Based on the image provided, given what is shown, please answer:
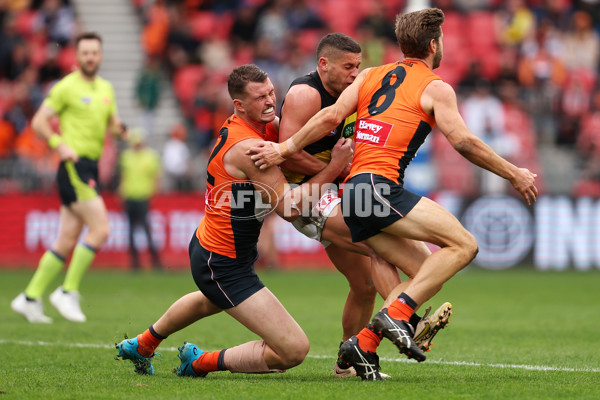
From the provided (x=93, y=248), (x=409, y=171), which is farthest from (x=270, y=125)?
(x=409, y=171)

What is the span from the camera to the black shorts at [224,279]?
6.71 metres

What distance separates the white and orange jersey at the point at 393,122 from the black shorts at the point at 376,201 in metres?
0.08

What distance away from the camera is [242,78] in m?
6.77

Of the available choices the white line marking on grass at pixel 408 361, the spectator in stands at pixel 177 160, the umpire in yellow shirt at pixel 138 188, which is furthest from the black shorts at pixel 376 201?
the spectator in stands at pixel 177 160

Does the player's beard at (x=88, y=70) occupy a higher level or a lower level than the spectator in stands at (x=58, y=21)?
lower

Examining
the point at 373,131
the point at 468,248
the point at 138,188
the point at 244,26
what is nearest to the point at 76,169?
the point at 373,131

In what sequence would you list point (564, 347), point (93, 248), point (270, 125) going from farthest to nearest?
point (93, 248) → point (564, 347) → point (270, 125)

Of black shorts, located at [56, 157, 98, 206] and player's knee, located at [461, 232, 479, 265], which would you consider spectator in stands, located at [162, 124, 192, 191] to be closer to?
black shorts, located at [56, 157, 98, 206]

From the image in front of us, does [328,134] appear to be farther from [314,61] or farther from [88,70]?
[314,61]

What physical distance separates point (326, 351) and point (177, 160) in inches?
468

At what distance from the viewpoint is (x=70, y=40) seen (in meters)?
23.1

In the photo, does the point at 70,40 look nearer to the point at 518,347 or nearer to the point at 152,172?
the point at 152,172

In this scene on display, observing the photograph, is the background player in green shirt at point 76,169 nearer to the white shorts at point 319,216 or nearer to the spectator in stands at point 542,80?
the white shorts at point 319,216

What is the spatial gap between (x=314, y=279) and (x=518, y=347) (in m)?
8.46
